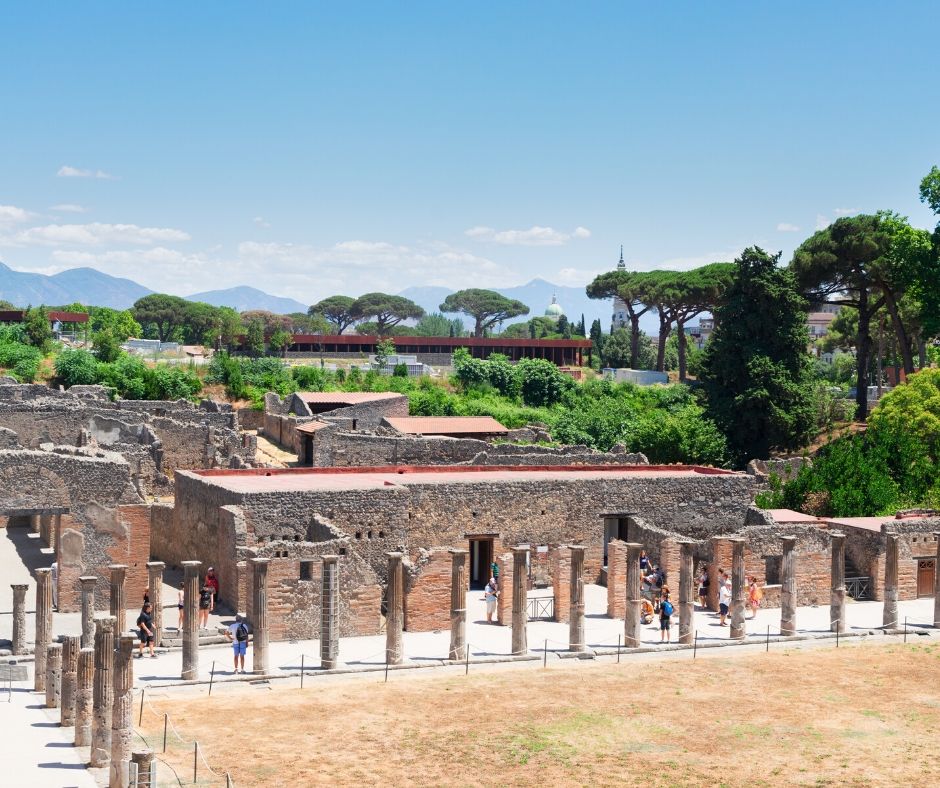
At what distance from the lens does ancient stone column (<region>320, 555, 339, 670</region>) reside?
2481cm

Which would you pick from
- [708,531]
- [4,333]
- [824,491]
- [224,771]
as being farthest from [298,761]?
[4,333]

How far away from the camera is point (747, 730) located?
22.1 metres

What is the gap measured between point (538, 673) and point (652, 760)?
17.6ft

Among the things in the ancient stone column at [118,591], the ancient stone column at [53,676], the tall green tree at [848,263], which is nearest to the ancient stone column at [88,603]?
the ancient stone column at [118,591]

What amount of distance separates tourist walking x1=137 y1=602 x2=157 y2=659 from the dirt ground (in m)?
2.57

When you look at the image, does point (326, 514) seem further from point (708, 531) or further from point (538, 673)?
point (708, 531)

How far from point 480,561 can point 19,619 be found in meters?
12.0

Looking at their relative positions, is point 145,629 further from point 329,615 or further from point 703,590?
point 703,590

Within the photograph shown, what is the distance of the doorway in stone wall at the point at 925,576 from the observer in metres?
33.9

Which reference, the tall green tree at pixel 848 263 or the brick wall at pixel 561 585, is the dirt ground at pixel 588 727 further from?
the tall green tree at pixel 848 263

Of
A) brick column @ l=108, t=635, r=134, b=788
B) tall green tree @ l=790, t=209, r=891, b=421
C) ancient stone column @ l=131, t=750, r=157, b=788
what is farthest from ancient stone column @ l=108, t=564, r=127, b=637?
tall green tree @ l=790, t=209, r=891, b=421

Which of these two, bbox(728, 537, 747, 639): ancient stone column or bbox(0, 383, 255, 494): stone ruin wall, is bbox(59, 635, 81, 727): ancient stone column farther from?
Answer: bbox(0, 383, 255, 494): stone ruin wall

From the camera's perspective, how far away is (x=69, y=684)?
20719mm

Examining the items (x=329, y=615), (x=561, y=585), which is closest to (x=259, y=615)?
(x=329, y=615)
